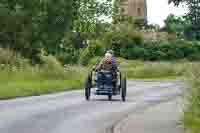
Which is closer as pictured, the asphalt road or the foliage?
the foliage

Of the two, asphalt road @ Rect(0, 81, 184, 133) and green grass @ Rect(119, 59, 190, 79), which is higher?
asphalt road @ Rect(0, 81, 184, 133)

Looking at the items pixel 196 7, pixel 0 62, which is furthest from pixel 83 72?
pixel 196 7

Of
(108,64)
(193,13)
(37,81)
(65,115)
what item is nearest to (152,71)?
(37,81)

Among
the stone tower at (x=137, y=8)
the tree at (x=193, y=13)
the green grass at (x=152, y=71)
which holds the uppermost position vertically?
the stone tower at (x=137, y=8)

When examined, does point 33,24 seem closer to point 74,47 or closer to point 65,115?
point 74,47

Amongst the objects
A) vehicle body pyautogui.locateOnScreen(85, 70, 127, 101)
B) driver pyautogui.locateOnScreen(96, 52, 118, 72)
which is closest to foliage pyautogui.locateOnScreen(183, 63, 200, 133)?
driver pyautogui.locateOnScreen(96, 52, 118, 72)

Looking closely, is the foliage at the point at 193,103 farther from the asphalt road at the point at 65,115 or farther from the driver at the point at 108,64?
the driver at the point at 108,64

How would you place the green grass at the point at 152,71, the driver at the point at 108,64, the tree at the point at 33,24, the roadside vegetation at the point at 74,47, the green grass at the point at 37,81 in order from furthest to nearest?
the green grass at the point at 152,71, the tree at the point at 33,24, the green grass at the point at 37,81, the driver at the point at 108,64, the roadside vegetation at the point at 74,47

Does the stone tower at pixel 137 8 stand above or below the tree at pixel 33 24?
above

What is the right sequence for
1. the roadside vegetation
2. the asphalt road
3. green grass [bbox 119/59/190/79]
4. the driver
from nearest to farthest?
the asphalt road, the roadside vegetation, the driver, green grass [bbox 119/59/190/79]

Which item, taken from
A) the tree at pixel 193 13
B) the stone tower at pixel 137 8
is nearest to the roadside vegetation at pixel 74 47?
the tree at pixel 193 13

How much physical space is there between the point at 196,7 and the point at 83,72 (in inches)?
1370

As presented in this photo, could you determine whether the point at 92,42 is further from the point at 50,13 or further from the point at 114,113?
the point at 114,113

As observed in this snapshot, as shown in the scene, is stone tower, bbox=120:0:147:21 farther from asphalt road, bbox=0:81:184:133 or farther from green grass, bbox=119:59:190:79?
asphalt road, bbox=0:81:184:133
